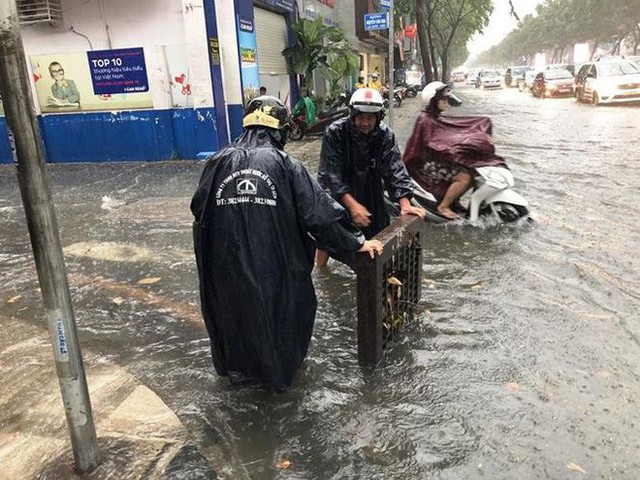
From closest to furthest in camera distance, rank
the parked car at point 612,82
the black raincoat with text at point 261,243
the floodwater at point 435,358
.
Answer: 1. the floodwater at point 435,358
2. the black raincoat with text at point 261,243
3. the parked car at point 612,82

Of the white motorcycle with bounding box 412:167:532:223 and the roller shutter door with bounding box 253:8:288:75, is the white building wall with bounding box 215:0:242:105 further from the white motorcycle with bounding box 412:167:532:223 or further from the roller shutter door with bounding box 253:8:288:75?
the white motorcycle with bounding box 412:167:532:223

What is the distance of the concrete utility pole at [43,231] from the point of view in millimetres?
1954

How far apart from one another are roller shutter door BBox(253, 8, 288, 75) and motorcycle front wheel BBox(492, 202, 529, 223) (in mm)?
8557

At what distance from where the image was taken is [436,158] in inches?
242

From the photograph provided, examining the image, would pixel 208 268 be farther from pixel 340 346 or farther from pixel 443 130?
pixel 443 130

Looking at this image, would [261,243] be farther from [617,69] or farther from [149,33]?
[617,69]

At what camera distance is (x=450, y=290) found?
463 cm

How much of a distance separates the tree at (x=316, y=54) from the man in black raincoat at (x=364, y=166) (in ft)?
37.7

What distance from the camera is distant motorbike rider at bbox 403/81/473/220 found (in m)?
5.96

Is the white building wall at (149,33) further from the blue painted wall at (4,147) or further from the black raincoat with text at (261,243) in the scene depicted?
the black raincoat with text at (261,243)

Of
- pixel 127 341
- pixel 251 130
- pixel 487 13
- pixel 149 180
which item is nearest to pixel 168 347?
pixel 127 341

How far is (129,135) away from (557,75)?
22.4 metres

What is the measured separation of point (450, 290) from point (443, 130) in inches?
87.1

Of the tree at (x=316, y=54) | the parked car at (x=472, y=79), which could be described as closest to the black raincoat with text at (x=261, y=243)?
the tree at (x=316, y=54)
